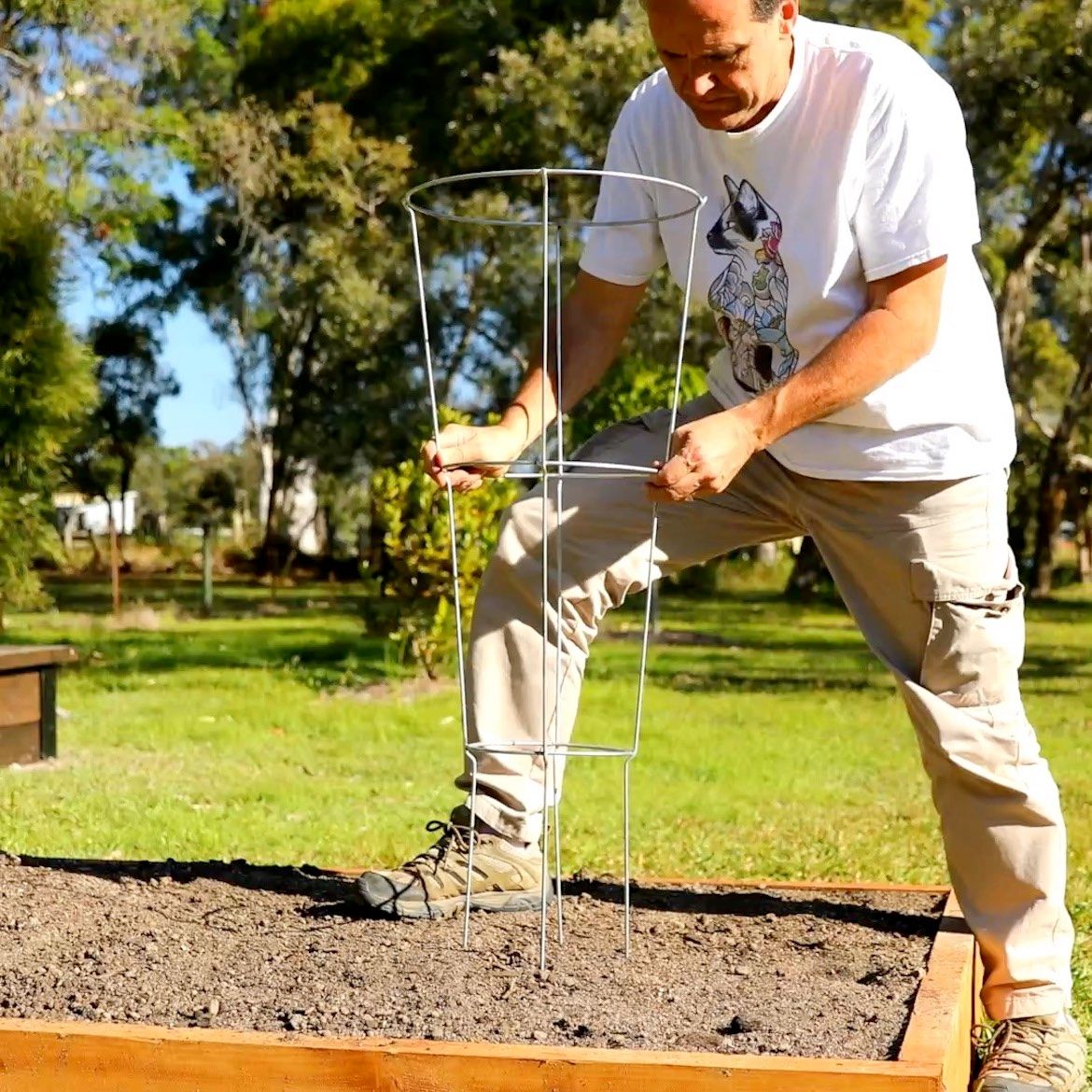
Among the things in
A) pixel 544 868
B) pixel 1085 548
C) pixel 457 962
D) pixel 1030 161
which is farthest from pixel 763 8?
pixel 1085 548

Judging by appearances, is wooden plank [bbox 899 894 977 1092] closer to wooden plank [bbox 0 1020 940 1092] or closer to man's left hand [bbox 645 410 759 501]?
wooden plank [bbox 0 1020 940 1092]

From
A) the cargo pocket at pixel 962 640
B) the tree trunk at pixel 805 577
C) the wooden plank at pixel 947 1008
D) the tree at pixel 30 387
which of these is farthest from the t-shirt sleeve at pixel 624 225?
the tree trunk at pixel 805 577

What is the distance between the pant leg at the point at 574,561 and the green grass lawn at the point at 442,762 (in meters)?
1.33

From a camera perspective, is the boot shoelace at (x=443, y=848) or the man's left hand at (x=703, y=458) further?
the boot shoelace at (x=443, y=848)

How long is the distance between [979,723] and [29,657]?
192 inches

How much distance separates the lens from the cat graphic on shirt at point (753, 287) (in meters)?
3.12

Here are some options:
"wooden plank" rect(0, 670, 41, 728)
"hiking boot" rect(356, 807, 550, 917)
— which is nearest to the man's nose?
"hiking boot" rect(356, 807, 550, 917)

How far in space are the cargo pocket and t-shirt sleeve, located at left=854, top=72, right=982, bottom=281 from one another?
573 millimetres

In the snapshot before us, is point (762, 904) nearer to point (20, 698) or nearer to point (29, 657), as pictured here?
point (29, 657)

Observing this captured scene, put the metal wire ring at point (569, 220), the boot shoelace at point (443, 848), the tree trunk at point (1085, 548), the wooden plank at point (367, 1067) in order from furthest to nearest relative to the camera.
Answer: the tree trunk at point (1085, 548) → the boot shoelace at point (443, 848) → the metal wire ring at point (569, 220) → the wooden plank at point (367, 1067)

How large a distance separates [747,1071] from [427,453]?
127 cm

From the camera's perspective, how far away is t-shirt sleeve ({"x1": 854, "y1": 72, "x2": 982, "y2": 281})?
9.58 feet

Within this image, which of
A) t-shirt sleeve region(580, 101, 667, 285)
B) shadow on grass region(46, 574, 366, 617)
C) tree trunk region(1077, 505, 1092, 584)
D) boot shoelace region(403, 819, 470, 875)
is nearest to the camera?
t-shirt sleeve region(580, 101, 667, 285)

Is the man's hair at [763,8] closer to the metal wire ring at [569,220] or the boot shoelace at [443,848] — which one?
the metal wire ring at [569,220]
